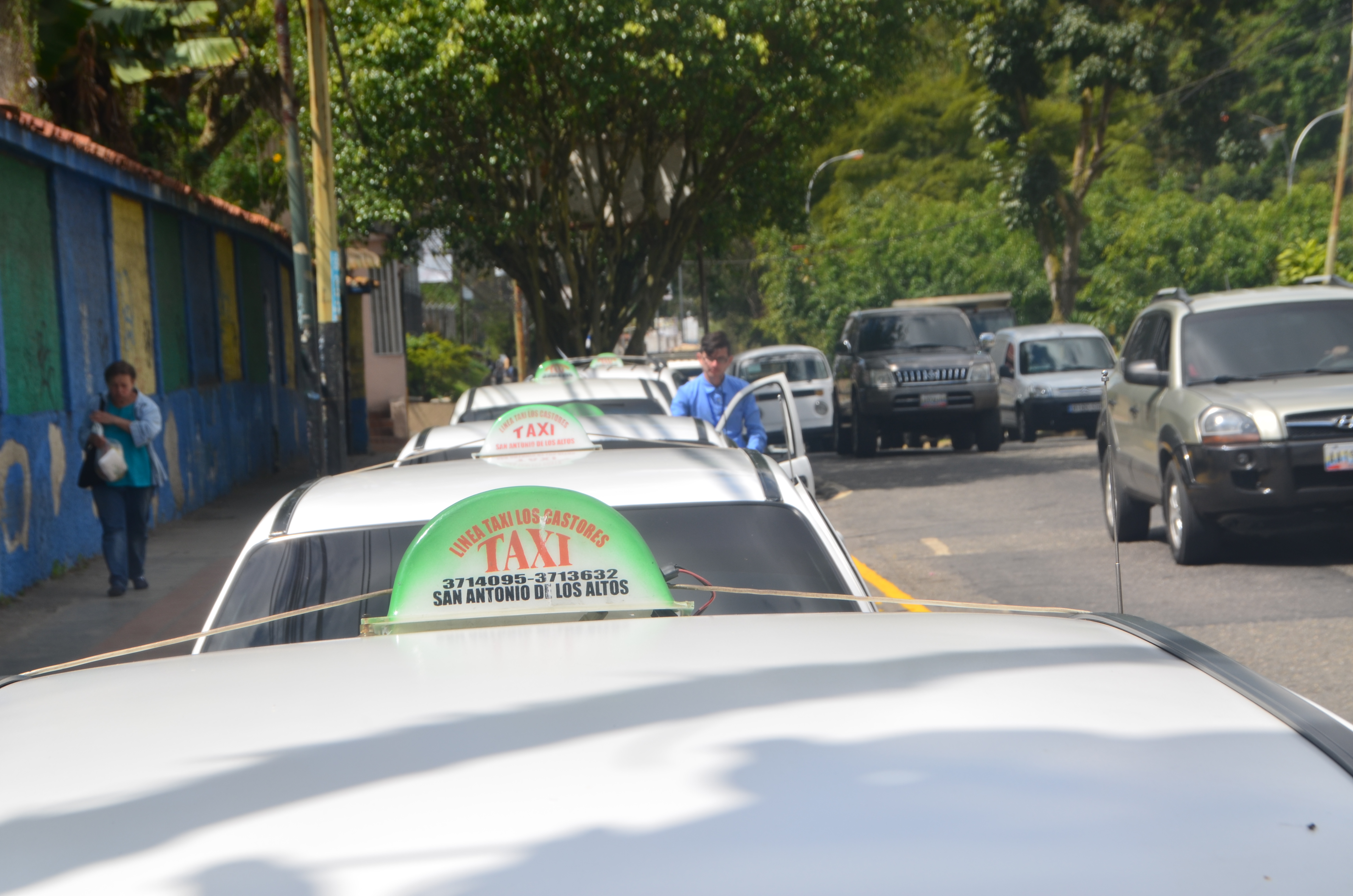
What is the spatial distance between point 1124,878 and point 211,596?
9.73 m

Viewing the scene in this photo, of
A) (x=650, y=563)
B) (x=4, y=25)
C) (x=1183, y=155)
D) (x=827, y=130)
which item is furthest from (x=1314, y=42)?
(x=650, y=563)

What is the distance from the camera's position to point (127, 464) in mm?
9867

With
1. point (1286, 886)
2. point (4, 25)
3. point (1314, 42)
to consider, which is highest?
point (1314, 42)

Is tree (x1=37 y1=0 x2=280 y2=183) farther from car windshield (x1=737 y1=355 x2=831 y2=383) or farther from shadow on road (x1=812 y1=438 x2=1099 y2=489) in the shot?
shadow on road (x1=812 y1=438 x2=1099 y2=489)

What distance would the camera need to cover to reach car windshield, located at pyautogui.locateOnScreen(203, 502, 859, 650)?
3.30 metres


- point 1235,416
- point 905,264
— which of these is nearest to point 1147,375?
point 1235,416

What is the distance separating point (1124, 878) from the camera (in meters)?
1.30

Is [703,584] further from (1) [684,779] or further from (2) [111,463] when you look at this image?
(2) [111,463]

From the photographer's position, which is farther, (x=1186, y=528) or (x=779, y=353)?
(x=779, y=353)

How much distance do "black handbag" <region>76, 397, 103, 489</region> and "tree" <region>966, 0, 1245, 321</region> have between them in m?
26.5

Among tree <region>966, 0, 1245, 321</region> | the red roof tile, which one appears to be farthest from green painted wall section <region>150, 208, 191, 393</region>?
tree <region>966, 0, 1245, 321</region>

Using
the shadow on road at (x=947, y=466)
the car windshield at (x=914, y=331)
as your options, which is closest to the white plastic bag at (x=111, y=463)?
the shadow on road at (x=947, y=466)

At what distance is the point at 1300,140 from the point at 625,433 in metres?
43.5

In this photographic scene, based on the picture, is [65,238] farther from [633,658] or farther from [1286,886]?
[1286,886]
